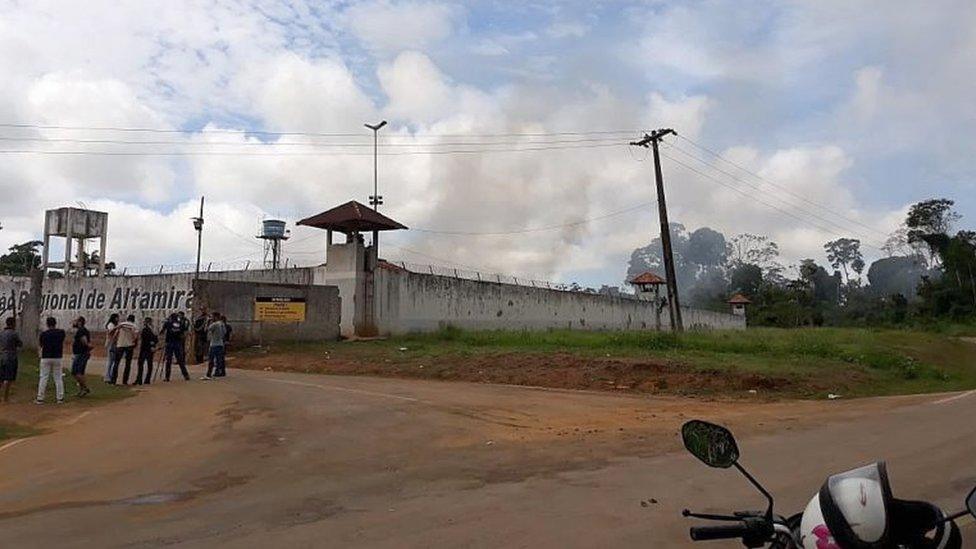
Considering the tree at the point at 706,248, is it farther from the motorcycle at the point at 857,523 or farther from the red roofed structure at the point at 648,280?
the motorcycle at the point at 857,523

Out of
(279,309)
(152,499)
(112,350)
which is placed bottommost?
(152,499)

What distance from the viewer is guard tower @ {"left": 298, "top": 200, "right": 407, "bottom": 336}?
3033 cm

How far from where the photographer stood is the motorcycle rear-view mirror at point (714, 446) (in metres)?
3.06

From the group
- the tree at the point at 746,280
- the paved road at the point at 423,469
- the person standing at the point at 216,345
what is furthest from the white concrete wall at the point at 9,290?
the tree at the point at 746,280

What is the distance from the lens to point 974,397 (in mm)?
17156

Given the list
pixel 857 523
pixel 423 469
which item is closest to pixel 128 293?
pixel 423 469

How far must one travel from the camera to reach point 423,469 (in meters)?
8.67

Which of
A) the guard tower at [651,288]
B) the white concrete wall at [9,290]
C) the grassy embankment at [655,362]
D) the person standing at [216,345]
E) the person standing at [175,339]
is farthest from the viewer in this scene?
the guard tower at [651,288]

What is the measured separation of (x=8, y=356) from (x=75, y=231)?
123ft

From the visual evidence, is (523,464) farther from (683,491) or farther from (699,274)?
(699,274)

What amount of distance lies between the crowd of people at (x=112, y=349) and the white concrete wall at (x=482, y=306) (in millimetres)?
9162

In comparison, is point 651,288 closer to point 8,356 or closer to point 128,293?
point 128,293

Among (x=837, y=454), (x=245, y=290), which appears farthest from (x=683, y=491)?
(x=245, y=290)

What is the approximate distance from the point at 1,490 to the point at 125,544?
10.3 ft
